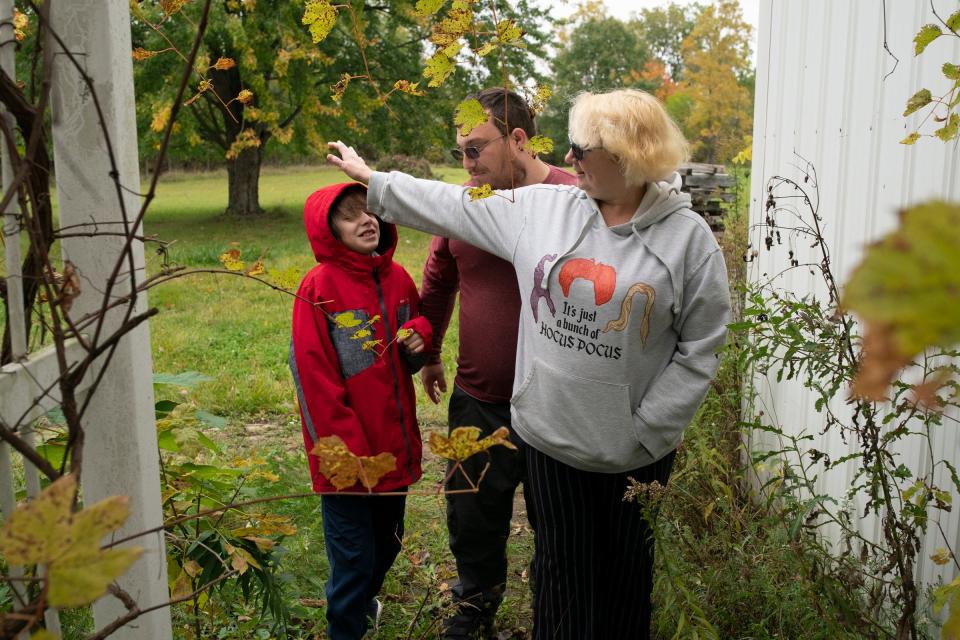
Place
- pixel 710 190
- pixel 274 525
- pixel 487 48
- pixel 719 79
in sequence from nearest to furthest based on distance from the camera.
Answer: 1. pixel 487 48
2. pixel 274 525
3. pixel 710 190
4. pixel 719 79

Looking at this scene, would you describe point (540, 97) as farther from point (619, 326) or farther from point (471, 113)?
point (619, 326)

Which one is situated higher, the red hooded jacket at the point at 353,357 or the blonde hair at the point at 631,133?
the blonde hair at the point at 631,133

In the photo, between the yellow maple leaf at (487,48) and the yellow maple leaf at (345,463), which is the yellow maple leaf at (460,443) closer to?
the yellow maple leaf at (345,463)

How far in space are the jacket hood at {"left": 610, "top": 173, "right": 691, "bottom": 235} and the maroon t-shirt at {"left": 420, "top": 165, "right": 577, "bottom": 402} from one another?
632 millimetres

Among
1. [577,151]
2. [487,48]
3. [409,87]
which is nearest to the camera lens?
[487,48]

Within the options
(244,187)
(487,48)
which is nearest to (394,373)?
(487,48)

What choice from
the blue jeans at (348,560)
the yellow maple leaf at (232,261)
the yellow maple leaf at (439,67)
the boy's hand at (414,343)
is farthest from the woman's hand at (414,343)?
the yellow maple leaf at (439,67)

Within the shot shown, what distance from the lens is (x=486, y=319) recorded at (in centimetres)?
290

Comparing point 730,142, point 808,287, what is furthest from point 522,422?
point 730,142

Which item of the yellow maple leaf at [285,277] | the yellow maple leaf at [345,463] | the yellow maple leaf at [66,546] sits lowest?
the yellow maple leaf at [345,463]

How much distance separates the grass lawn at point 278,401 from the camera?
10.6 ft

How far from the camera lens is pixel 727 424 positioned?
3.81m

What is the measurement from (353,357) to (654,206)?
3.43 ft

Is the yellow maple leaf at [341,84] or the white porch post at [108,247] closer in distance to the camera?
the white porch post at [108,247]
